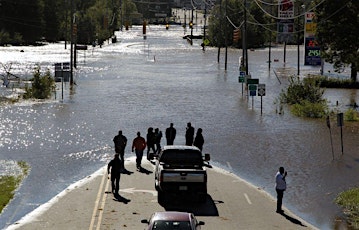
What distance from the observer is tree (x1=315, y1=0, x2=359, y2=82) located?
61.4 m

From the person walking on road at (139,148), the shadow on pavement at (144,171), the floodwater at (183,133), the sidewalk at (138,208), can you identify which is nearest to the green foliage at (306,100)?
the floodwater at (183,133)

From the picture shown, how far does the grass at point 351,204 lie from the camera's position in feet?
71.3

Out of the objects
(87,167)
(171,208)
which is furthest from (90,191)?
(87,167)

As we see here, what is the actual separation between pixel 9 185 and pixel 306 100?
89.9ft

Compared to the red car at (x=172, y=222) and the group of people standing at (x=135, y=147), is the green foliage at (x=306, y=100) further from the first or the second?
the red car at (x=172, y=222)

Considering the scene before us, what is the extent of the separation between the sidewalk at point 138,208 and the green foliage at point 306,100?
20.4m

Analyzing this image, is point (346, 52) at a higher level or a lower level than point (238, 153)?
higher

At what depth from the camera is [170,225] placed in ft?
53.0

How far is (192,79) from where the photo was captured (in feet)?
248

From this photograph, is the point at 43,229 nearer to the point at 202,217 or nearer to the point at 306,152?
the point at 202,217

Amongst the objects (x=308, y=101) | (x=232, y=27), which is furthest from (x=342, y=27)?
(x=232, y=27)

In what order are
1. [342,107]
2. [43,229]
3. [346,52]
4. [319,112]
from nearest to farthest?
[43,229]
[319,112]
[342,107]
[346,52]

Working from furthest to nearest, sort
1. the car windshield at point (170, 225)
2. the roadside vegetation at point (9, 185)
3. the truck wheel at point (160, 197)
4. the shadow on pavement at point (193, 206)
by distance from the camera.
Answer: the roadside vegetation at point (9, 185) < the truck wheel at point (160, 197) < the shadow on pavement at point (193, 206) < the car windshield at point (170, 225)

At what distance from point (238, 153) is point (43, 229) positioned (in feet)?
49.0
